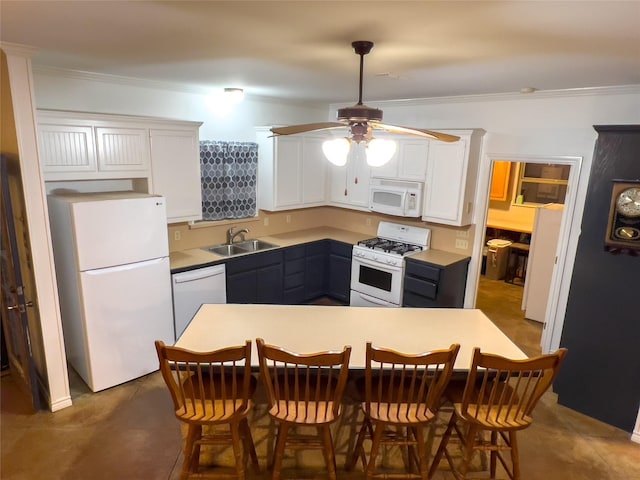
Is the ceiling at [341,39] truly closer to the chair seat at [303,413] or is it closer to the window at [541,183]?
the chair seat at [303,413]

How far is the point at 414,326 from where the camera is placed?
263 cm

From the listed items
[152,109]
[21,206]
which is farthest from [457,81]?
[21,206]

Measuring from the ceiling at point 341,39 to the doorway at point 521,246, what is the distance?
5.16 ft

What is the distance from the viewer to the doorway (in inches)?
166

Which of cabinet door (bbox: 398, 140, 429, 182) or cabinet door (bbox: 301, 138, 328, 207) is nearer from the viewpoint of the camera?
cabinet door (bbox: 398, 140, 429, 182)

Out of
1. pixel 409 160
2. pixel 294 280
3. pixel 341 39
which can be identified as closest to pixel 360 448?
pixel 341 39

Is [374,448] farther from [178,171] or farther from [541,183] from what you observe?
[541,183]

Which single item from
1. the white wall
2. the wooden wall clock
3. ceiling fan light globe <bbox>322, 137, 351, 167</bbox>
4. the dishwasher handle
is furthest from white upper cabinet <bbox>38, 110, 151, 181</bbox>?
the wooden wall clock

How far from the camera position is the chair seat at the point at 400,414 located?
2.11 meters

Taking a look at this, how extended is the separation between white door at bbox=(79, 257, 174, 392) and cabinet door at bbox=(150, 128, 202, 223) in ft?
2.33

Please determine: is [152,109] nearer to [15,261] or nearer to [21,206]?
[21,206]

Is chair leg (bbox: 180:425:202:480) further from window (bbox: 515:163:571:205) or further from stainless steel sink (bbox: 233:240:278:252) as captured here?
window (bbox: 515:163:571:205)

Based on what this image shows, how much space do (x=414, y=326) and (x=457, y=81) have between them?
1982 mm

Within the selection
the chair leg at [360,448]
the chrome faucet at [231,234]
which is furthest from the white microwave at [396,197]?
the chair leg at [360,448]
